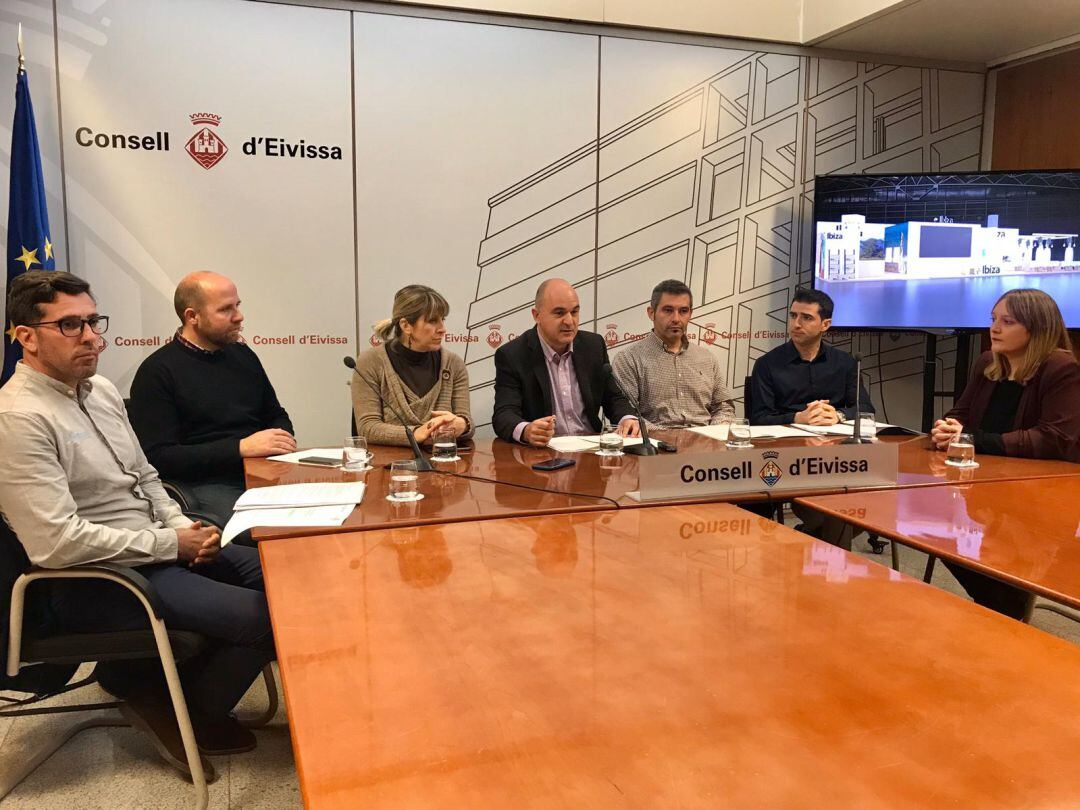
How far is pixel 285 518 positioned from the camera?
6.26ft

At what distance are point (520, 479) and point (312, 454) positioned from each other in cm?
81

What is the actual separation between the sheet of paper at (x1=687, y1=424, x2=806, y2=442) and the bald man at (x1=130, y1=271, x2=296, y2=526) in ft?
5.15

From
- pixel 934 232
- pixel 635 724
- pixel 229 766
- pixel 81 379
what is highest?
pixel 934 232

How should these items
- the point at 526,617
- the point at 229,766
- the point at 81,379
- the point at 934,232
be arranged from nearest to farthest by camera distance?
the point at 526,617
the point at 81,379
the point at 229,766
the point at 934,232

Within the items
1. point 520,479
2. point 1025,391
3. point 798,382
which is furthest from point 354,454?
point 1025,391

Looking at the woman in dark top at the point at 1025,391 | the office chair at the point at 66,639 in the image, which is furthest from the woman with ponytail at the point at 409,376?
the woman in dark top at the point at 1025,391

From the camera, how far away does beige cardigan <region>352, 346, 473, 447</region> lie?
9.92 ft

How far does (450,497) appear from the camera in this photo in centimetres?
216

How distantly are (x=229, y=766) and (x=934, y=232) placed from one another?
14.9 feet

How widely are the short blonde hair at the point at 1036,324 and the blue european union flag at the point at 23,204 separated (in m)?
3.95

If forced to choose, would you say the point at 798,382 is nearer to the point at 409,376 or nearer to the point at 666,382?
the point at 666,382

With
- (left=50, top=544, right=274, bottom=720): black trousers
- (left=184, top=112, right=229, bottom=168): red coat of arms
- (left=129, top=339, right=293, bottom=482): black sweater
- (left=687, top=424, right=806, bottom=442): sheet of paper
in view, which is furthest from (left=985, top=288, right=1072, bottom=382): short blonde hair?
(left=184, top=112, right=229, bottom=168): red coat of arms

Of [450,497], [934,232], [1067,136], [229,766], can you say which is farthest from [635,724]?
[1067,136]

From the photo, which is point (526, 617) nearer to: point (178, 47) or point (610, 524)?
point (610, 524)
